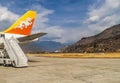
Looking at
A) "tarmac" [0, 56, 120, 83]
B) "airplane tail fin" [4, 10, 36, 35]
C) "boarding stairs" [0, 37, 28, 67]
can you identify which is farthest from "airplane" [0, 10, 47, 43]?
"tarmac" [0, 56, 120, 83]

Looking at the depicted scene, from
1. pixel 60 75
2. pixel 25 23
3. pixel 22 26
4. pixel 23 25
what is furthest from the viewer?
pixel 25 23

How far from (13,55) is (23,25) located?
14516 millimetres

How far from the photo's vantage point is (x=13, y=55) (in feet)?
101

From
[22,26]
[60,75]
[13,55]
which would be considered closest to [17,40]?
[22,26]

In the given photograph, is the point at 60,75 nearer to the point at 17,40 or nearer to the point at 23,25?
the point at 17,40

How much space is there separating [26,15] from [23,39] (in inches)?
271

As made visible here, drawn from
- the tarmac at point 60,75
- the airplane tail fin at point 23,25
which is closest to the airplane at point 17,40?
the airplane tail fin at point 23,25

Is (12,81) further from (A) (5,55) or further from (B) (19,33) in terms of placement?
(B) (19,33)

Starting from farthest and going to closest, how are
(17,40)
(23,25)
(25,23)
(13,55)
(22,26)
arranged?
(25,23) < (23,25) < (22,26) < (17,40) < (13,55)

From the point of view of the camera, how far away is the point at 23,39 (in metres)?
39.5

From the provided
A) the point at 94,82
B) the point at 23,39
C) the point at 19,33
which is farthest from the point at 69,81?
the point at 19,33

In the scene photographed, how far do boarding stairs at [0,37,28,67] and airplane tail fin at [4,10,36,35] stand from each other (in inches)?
375

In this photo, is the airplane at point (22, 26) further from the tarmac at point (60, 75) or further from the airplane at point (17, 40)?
the tarmac at point (60, 75)

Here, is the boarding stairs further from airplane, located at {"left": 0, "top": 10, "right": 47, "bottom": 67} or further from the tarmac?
the tarmac
